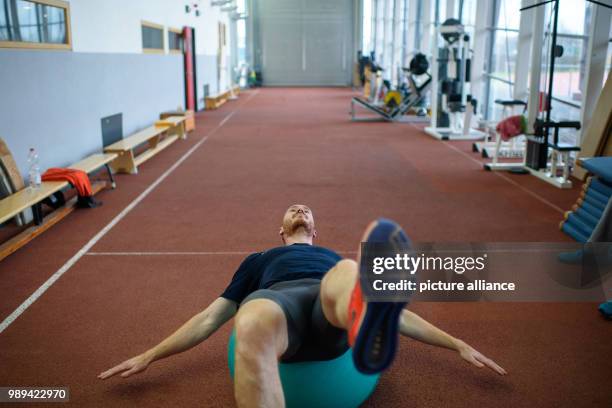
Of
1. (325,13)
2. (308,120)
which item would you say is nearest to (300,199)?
(308,120)

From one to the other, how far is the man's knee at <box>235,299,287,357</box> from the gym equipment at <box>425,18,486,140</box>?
25.7 feet

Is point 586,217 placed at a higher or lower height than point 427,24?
lower

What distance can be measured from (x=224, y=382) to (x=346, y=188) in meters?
3.84

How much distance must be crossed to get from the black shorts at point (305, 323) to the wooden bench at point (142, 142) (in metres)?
5.28

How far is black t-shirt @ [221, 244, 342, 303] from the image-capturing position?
7.44ft

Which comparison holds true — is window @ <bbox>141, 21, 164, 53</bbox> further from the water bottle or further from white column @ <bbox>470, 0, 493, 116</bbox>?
white column @ <bbox>470, 0, 493, 116</bbox>

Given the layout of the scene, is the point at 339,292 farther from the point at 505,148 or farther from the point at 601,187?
the point at 505,148

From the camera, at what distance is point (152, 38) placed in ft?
33.5

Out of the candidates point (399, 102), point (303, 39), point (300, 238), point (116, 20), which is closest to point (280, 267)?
point (300, 238)

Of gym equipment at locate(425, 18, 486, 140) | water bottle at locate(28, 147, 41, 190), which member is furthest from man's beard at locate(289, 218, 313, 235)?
gym equipment at locate(425, 18, 486, 140)

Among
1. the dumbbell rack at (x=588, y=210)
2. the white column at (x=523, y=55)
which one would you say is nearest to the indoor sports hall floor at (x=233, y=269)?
the dumbbell rack at (x=588, y=210)

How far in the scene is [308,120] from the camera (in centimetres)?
1244

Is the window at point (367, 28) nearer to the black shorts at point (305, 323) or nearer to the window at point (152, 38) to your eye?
the window at point (152, 38)

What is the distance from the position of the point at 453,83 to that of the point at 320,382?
775 centimetres
